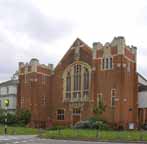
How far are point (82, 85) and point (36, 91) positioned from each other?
11.2 m

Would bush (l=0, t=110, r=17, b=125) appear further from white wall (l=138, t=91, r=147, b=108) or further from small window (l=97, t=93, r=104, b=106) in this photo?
white wall (l=138, t=91, r=147, b=108)

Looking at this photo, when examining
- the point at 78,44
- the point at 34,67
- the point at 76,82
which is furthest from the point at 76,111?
the point at 34,67

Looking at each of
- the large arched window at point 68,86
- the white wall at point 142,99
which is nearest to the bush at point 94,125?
the white wall at point 142,99

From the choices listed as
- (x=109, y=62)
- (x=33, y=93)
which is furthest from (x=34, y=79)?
(x=109, y=62)

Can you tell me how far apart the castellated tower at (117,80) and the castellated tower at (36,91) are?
44.2 ft

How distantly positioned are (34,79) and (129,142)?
51146mm

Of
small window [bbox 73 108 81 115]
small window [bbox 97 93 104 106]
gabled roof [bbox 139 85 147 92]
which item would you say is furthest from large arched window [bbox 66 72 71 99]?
gabled roof [bbox 139 85 147 92]

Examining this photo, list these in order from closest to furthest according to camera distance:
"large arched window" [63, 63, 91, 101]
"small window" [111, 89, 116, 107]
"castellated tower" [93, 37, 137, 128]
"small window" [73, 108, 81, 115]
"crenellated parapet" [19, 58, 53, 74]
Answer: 1. "castellated tower" [93, 37, 137, 128]
2. "small window" [111, 89, 116, 107]
3. "large arched window" [63, 63, 91, 101]
4. "small window" [73, 108, 81, 115]
5. "crenellated parapet" [19, 58, 53, 74]

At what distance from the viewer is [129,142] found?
122 feet

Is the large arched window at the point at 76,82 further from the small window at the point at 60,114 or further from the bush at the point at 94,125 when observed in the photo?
the bush at the point at 94,125

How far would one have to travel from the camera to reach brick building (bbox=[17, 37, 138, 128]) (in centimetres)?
7388

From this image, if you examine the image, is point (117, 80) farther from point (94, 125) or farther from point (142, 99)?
point (94, 125)

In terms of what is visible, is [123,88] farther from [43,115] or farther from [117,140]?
[117,140]

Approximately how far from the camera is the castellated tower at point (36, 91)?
86188mm
